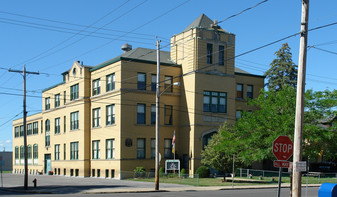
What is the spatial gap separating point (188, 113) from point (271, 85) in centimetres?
2213

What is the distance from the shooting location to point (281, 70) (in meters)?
65.8

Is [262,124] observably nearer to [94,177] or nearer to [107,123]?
[107,123]

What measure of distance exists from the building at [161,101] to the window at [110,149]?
0.10 meters

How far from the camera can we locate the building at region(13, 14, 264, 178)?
4603 centimetres

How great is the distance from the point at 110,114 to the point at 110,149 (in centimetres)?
362

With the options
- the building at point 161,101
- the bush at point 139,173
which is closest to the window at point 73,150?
the building at point 161,101

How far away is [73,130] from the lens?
54.4 meters

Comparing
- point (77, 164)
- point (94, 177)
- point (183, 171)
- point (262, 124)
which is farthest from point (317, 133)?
point (77, 164)

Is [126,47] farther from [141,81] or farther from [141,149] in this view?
[141,149]

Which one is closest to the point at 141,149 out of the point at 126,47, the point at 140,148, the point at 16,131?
the point at 140,148

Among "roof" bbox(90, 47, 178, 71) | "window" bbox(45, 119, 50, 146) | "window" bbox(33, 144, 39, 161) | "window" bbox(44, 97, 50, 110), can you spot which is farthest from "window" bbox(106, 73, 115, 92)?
"window" bbox(33, 144, 39, 161)

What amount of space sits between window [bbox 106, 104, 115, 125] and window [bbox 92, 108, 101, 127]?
2241 millimetres

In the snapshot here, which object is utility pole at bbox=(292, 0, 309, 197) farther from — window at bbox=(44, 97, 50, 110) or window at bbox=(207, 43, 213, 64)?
window at bbox=(44, 97, 50, 110)

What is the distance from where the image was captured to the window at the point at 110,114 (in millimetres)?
47188
